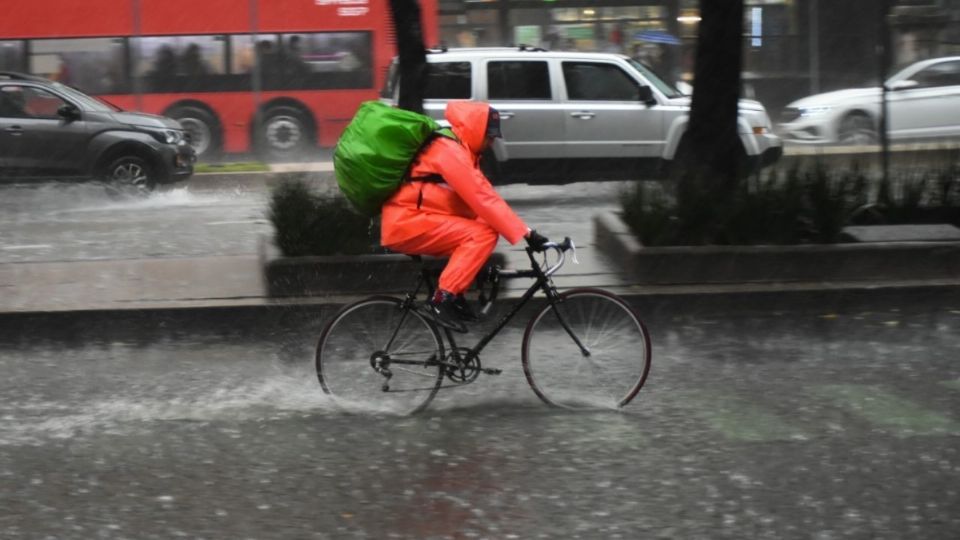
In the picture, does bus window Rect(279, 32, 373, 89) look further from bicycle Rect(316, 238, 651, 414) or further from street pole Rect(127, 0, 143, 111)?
bicycle Rect(316, 238, 651, 414)

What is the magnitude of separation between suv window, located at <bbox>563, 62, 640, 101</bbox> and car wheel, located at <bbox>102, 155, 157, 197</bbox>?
18.8 ft

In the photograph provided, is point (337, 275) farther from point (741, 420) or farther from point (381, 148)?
point (741, 420)


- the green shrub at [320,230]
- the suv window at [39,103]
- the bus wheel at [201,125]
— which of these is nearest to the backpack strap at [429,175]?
the green shrub at [320,230]

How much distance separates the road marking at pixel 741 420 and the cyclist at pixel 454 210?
1.26 meters

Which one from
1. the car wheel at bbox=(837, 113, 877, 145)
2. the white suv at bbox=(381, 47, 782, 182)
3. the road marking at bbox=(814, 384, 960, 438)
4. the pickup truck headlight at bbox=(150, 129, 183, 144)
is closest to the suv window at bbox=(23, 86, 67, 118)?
the pickup truck headlight at bbox=(150, 129, 183, 144)

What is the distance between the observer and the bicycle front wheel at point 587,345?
258 inches

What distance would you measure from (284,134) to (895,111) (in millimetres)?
10359

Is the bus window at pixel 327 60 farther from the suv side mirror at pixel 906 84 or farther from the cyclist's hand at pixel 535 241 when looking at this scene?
the cyclist's hand at pixel 535 241

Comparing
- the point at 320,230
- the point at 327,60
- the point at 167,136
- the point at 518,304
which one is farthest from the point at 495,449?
the point at 327,60

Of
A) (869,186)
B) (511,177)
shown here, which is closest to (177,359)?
(869,186)

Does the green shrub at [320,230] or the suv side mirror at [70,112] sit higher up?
the suv side mirror at [70,112]

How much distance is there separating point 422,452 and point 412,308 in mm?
800

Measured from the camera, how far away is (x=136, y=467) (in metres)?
5.90

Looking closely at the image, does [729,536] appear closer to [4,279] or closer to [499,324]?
[499,324]
